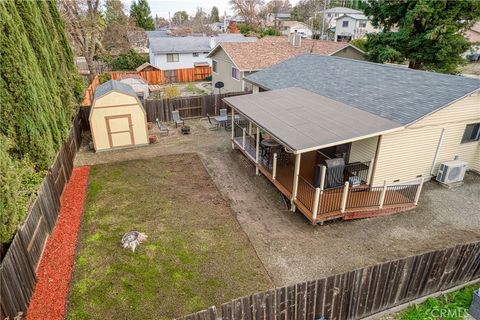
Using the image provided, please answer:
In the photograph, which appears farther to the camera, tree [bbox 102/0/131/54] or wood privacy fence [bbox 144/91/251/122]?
tree [bbox 102/0/131/54]

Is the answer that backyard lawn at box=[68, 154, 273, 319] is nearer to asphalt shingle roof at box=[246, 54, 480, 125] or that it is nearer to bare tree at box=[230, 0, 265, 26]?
asphalt shingle roof at box=[246, 54, 480, 125]

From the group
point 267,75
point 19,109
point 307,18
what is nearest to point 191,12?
point 307,18

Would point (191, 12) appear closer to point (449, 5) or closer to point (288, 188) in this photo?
point (449, 5)

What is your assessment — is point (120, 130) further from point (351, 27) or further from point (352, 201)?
point (351, 27)

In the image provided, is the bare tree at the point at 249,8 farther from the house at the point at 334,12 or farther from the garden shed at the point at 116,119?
the garden shed at the point at 116,119

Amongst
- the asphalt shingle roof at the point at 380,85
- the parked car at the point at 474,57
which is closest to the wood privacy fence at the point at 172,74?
the asphalt shingle roof at the point at 380,85

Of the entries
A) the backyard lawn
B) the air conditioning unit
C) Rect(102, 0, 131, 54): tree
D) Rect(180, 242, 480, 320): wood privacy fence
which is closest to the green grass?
Rect(180, 242, 480, 320): wood privacy fence
